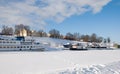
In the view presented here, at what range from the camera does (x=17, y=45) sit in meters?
35.3

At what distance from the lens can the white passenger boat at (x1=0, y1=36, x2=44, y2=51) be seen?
34.2 metres

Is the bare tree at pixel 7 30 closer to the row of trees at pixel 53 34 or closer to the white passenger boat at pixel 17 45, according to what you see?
the row of trees at pixel 53 34

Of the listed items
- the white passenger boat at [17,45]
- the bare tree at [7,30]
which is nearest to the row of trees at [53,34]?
the bare tree at [7,30]

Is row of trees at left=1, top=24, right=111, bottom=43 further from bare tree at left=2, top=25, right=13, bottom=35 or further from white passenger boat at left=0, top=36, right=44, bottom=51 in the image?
white passenger boat at left=0, top=36, right=44, bottom=51

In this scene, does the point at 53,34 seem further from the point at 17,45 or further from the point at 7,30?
the point at 17,45

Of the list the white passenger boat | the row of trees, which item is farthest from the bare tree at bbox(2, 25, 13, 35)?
the white passenger boat

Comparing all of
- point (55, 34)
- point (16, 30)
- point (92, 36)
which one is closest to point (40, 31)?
point (55, 34)

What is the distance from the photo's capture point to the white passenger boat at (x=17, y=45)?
1346 inches

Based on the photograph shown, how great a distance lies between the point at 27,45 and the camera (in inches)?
1435

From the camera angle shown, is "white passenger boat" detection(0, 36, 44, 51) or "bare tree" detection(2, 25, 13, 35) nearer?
"white passenger boat" detection(0, 36, 44, 51)

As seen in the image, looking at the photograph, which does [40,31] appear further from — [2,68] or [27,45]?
[2,68]

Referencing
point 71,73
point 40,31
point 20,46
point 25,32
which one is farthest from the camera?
point 40,31

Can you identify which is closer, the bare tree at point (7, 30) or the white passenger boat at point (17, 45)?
the white passenger boat at point (17, 45)

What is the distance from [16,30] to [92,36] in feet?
113
